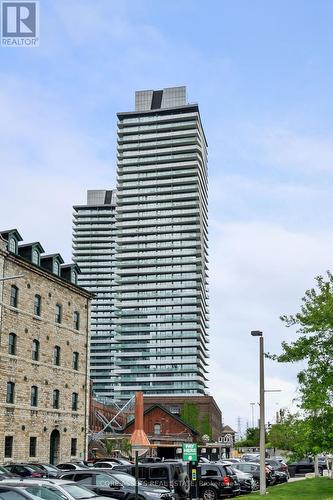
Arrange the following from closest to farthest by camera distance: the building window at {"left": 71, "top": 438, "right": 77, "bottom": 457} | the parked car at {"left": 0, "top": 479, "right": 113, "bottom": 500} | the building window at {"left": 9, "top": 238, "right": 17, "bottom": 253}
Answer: the parked car at {"left": 0, "top": 479, "right": 113, "bottom": 500}, the building window at {"left": 9, "top": 238, "right": 17, "bottom": 253}, the building window at {"left": 71, "top": 438, "right": 77, "bottom": 457}

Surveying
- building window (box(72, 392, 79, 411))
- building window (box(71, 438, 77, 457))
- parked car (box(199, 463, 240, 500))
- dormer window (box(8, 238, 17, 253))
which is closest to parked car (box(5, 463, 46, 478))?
parked car (box(199, 463, 240, 500))

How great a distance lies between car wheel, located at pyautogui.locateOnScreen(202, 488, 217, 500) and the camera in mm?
32469

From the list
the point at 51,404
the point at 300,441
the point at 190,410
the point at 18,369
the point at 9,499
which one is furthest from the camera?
the point at 190,410

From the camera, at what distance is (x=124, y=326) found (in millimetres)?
189000

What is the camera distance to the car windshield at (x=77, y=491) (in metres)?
19.3

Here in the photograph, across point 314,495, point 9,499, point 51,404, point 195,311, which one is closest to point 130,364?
point 195,311

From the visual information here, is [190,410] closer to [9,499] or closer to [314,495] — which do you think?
[314,495]

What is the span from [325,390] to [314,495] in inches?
218

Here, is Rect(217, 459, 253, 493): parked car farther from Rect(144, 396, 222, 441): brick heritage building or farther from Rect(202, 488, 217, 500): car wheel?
Rect(144, 396, 222, 441): brick heritage building

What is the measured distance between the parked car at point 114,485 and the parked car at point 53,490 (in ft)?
11.8

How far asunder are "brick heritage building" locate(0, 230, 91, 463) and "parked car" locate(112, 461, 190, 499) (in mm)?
18416

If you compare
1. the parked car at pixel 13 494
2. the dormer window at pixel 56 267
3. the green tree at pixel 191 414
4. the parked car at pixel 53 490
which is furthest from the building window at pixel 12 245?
the green tree at pixel 191 414

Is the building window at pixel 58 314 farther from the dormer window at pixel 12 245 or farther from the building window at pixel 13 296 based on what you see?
the dormer window at pixel 12 245

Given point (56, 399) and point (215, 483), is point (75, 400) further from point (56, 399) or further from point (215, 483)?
point (215, 483)
